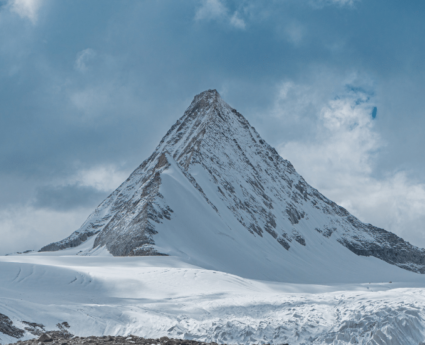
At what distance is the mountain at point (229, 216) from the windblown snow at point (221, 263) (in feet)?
1.29

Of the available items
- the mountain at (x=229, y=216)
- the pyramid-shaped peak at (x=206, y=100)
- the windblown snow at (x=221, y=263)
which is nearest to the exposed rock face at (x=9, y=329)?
the windblown snow at (x=221, y=263)

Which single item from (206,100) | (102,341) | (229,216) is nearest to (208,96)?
(206,100)

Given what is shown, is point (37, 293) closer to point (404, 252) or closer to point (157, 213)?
point (157, 213)

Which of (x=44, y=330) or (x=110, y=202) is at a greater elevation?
(x=110, y=202)

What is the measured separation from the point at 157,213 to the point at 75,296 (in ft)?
108

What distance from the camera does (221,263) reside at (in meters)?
50.2

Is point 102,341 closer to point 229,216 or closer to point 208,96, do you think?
point 229,216

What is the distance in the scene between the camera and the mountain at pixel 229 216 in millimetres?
52750

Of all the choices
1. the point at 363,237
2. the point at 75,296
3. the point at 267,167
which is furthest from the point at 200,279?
the point at 363,237

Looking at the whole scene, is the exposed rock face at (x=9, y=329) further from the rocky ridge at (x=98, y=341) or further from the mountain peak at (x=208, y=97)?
the mountain peak at (x=208, y=97)

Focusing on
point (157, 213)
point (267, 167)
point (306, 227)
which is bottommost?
point (157, 213)

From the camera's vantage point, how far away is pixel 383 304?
14289 millimetres

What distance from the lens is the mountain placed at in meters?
52.8

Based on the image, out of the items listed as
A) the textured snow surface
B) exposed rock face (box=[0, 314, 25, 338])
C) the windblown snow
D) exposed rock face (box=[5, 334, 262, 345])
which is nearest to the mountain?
the windblown snow
